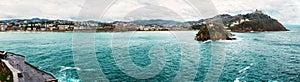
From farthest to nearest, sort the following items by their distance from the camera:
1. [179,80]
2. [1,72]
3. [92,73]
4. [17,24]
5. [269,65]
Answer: [17,24]
[269,65]
[92,73]
[179,80]
[1,72]

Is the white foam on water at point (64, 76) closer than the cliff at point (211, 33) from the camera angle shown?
Yes

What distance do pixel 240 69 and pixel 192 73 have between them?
9.25 m

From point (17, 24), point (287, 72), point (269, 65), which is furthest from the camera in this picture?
point (17, 24)

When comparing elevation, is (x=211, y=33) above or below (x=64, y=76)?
above

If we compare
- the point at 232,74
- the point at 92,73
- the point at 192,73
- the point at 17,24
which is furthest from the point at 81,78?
the point at 17,24

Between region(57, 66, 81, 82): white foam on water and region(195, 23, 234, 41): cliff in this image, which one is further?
→ region(195, 23, 234, 41): cliff

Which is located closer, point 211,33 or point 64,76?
point 64,76

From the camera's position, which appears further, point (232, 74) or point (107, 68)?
point (107, 68)

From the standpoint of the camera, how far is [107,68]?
115ft

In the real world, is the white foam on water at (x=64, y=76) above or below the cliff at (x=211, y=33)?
below

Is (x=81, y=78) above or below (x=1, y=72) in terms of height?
below

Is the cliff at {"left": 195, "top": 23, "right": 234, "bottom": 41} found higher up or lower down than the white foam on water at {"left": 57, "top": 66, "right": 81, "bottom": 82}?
higher up

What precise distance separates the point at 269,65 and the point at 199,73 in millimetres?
15656

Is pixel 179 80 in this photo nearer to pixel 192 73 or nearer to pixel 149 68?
pixel 192 73
